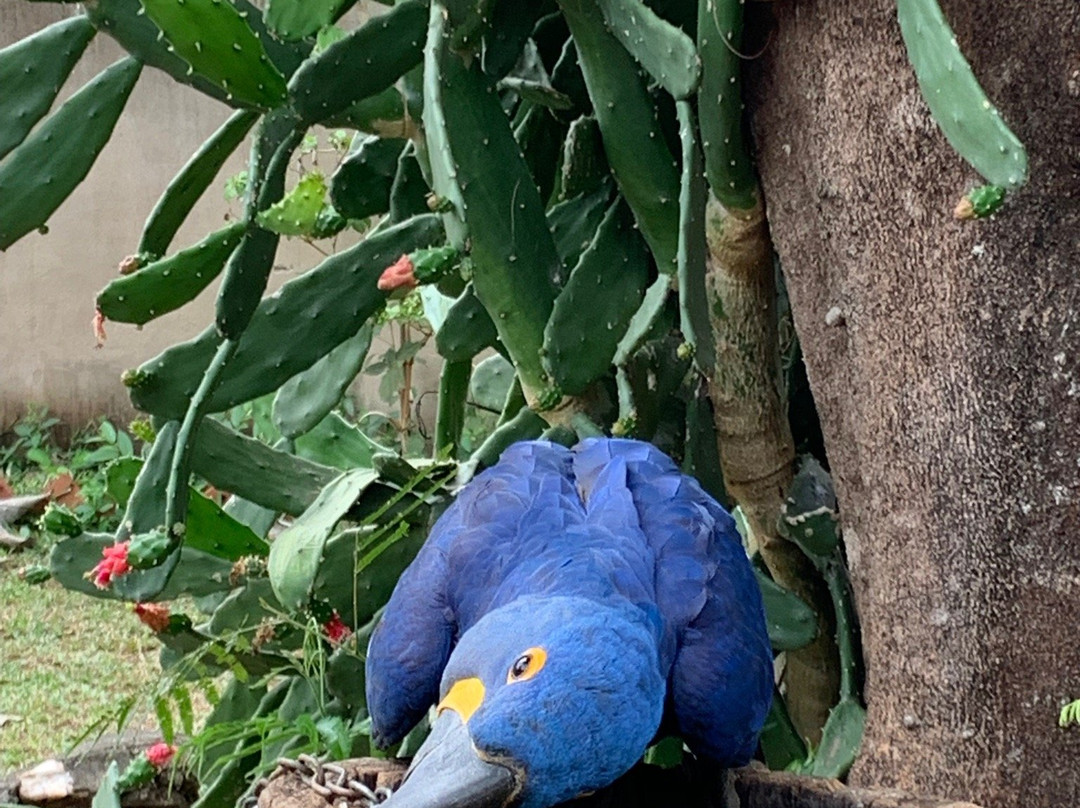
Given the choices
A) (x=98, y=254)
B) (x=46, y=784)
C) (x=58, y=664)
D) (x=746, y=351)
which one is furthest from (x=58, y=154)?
(x=98, y=254)

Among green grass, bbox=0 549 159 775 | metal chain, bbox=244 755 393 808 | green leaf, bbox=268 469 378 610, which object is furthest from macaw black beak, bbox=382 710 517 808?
green grass, bbox=0 549 159 775

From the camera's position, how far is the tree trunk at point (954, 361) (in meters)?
1.09

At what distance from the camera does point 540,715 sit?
862 millimetres

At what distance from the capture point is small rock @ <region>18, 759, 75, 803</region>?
89.2 inches

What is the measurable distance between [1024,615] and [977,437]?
182 mm

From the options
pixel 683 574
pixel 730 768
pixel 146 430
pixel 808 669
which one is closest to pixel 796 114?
pixel 683 574

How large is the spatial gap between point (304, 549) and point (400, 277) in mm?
309

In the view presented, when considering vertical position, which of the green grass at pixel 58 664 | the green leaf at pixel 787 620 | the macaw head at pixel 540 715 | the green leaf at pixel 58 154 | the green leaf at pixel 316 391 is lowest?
the green grass at pixel 58 664

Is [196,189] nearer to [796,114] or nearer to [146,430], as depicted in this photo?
[146,430]

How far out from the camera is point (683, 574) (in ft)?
3.93

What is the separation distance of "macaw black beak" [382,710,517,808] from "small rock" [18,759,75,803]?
5.51ft

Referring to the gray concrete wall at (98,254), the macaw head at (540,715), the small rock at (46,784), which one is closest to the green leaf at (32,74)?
the macaw head at (540,715)

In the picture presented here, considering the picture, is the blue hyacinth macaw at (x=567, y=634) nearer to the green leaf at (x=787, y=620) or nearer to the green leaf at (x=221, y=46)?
the green leaf at (x=787, y=620)

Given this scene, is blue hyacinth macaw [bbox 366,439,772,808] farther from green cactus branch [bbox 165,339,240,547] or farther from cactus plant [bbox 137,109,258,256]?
cactus plant [bbox 137,109,258,256]
